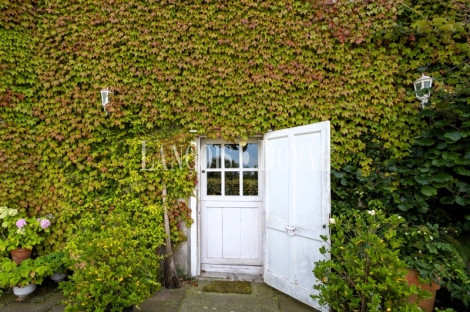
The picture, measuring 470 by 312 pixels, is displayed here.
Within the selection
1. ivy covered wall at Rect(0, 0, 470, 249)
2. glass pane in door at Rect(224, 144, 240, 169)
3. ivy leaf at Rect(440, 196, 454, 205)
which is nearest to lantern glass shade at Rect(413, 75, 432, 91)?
ivy covered wall at Rect(0, 0, 470, 249)

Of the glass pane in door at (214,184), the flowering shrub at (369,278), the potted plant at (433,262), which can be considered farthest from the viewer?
the glass pane in door at (214,184)

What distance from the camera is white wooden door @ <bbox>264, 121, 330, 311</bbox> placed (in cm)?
284

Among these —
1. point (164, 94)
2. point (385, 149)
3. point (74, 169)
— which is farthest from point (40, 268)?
point (385, 149)

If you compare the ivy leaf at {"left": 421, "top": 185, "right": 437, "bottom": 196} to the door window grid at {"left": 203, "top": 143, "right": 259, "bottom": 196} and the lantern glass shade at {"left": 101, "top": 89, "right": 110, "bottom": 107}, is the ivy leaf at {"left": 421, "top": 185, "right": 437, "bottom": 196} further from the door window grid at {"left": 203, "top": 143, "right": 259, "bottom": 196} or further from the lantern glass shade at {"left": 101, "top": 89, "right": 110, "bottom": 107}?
the lantern glass shade at {"left": 101, "top": 89, "right": 110, "bottom": 107}

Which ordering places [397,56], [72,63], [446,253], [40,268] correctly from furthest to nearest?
[72,63] < [397,56] < [40,268] < [446,253]

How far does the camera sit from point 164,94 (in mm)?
3611

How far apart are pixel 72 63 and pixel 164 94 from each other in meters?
1.54

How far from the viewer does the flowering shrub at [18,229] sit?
3.29m

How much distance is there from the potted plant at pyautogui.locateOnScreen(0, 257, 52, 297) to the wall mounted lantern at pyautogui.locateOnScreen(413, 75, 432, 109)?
5.49m

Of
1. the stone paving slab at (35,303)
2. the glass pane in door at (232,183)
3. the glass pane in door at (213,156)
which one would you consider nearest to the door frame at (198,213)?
the glass pane in door at (213,156)

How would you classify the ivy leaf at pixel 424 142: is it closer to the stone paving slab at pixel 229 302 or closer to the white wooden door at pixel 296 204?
the white wooden door at pixel 296 204

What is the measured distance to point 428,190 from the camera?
3.05 m

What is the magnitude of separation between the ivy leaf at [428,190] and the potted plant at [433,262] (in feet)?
1.34

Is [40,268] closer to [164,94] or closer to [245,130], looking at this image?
[164,94]
